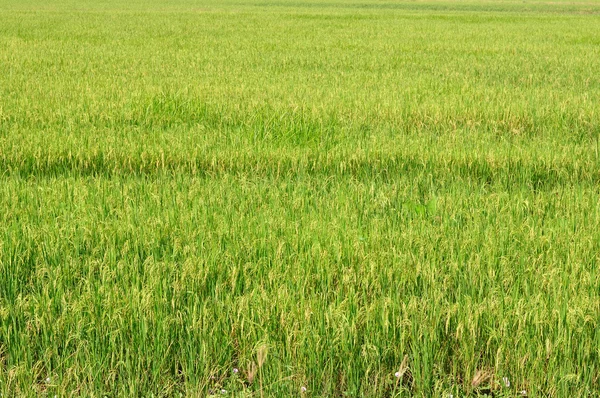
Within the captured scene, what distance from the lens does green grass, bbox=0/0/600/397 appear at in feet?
8.59

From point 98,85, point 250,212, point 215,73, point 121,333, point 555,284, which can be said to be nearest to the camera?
point 121,333

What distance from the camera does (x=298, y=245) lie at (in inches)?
139

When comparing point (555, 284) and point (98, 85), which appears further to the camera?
point (98, 85)

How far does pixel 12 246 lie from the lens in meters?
3.42

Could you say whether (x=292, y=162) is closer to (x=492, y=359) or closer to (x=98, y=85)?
(x=492, y=359)

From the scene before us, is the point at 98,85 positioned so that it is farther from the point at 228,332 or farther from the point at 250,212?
the point at 228,332

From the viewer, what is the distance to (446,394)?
2.50 metres

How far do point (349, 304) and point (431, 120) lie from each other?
15.5 feet

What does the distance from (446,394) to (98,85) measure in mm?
7852

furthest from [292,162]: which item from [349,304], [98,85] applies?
Result: [98,85]

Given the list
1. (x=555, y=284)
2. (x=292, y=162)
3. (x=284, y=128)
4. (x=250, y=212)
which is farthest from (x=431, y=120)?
(x=555, y=284)

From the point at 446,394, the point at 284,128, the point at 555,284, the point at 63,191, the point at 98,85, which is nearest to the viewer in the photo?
the point at 446,394

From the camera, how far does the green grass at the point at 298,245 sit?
2.62 metres

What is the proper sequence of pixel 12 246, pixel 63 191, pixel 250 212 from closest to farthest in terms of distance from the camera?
pixel 12 246, pixel 250 212, pixel 63 191
